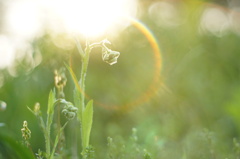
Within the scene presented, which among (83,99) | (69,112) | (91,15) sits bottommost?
(69,112)

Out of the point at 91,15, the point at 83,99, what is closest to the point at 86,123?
the point at 83,99

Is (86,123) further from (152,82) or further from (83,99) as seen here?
(152,82)

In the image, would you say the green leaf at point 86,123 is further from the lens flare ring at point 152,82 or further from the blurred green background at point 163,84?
the lens flare ring at point 152,82

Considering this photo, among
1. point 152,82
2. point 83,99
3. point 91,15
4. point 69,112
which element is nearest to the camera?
point 69,112

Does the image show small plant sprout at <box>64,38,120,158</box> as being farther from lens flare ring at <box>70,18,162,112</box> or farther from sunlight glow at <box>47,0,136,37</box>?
lens flare ring at <box>70,18,162,112</box>

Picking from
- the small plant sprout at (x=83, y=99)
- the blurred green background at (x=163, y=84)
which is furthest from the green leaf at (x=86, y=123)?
the blurred green background at (x=163, y=84)

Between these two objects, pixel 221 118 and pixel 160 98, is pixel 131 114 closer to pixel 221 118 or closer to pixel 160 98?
pixel 160 98

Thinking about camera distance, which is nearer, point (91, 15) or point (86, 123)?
point (86, 123)

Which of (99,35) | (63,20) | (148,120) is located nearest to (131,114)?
(148,120)

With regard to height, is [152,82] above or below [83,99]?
above
